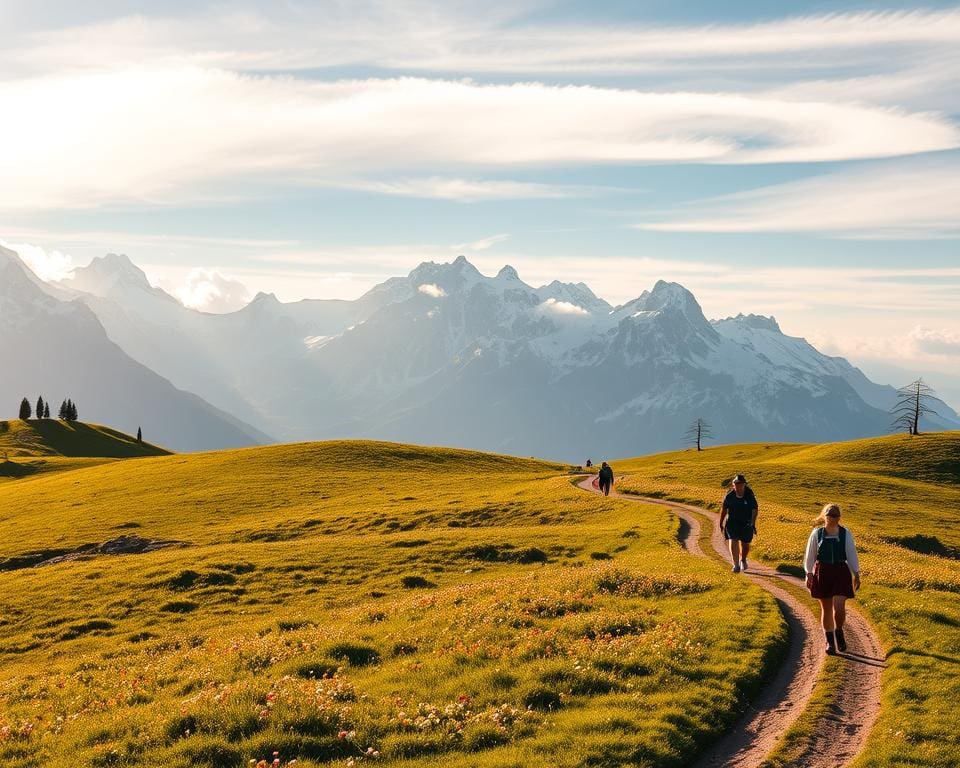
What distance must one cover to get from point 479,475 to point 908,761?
84164mm

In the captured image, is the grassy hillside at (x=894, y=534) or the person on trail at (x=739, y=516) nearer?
the grassy hillside at (x=894, y=534)

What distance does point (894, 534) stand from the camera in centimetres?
6072

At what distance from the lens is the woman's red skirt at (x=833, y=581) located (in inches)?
868

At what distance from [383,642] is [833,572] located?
44.9ft

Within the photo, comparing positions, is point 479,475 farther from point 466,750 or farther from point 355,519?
point 466,750

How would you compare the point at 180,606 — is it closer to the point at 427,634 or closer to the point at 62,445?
the point at 427,634

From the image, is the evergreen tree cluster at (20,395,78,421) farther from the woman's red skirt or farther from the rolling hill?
the woman's red skirt

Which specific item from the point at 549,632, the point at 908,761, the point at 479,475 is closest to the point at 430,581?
the point at 549,632

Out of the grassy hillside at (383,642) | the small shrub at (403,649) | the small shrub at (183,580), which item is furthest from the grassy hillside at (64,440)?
the small shrub at (403,649)

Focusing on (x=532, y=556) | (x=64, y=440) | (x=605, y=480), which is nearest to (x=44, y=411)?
(x=64, y=440)

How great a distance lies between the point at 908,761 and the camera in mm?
14430

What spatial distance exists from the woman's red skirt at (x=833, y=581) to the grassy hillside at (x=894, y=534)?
78.4 inches

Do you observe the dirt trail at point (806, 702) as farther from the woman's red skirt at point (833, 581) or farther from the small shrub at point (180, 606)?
the small shrub at point (180, 606)

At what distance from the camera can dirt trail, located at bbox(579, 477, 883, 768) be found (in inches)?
602
